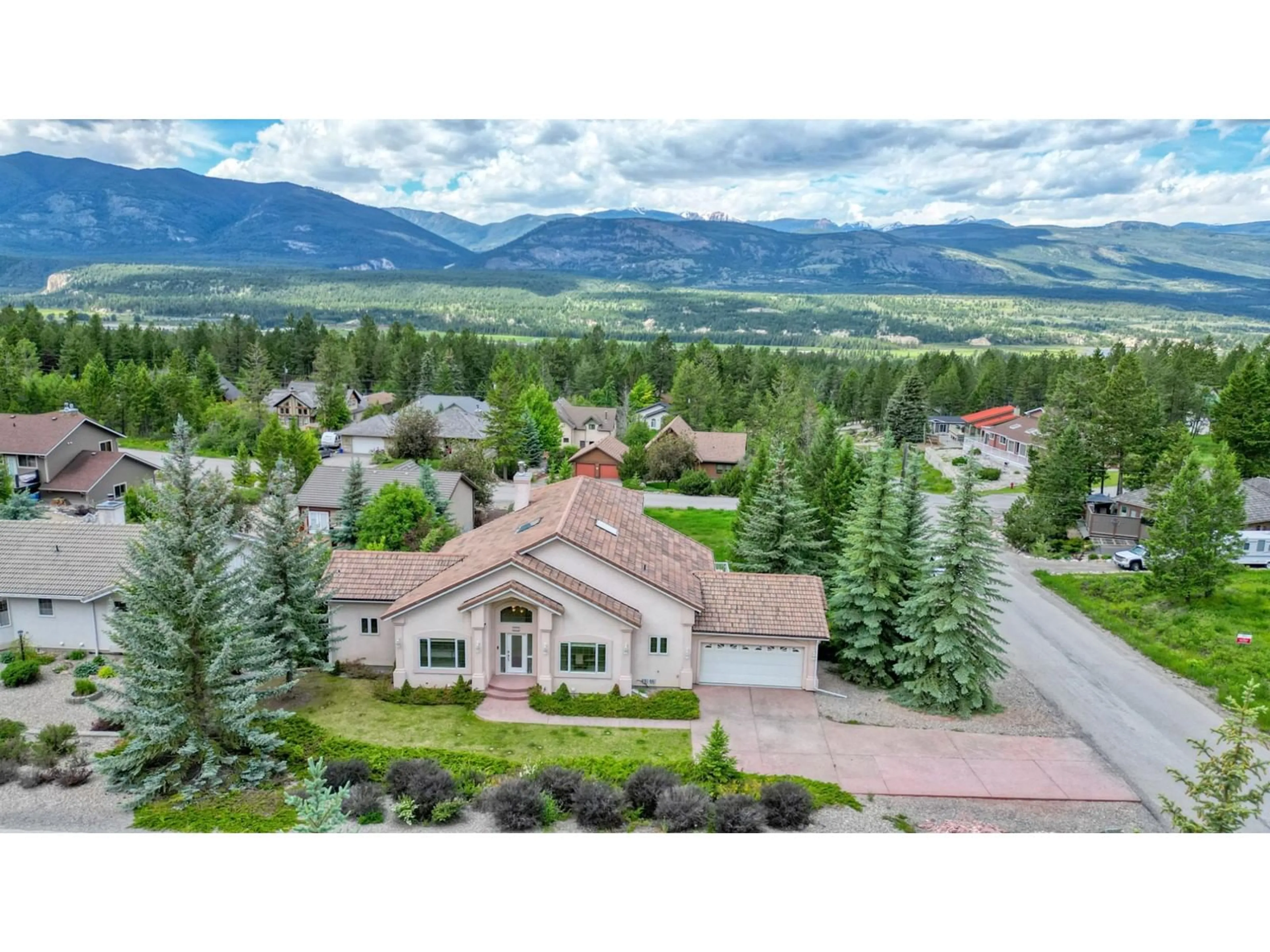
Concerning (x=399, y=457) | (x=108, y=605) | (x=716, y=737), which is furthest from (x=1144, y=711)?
(x=399, y=457)

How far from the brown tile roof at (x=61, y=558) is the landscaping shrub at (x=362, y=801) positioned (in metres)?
12.5

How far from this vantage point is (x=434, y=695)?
21.8 meters

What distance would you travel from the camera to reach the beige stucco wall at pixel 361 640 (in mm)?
23969

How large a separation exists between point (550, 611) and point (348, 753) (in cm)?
609

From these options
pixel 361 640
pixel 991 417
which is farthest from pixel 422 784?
pixel 991 417

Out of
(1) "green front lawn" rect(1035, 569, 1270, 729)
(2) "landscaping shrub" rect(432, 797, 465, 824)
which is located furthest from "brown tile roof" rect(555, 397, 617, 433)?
(2) "landscaping shrub" rect(432, 797, 465, 824)

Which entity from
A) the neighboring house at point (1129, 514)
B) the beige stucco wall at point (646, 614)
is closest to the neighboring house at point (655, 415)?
the neighboring house at point (1129, 514)

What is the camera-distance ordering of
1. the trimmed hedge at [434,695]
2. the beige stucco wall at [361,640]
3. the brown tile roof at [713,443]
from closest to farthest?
the trimmed hedge at [434,695], the beige stucco wall at [361,640], the brown tile roof at [713,443]

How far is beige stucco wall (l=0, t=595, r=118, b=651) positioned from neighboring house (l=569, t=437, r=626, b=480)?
3796 cm

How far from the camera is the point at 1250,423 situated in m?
47.4

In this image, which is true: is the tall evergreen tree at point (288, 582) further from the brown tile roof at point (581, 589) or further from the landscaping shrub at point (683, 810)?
the landscaping shrub at point (683, 810)

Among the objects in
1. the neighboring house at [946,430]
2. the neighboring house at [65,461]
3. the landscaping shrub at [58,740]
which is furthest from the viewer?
the neighboring house at [946,430]

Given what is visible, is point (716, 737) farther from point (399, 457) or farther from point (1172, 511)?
Answer: point (399, 457)

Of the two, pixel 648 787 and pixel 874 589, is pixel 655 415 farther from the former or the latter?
pixel 648 787
